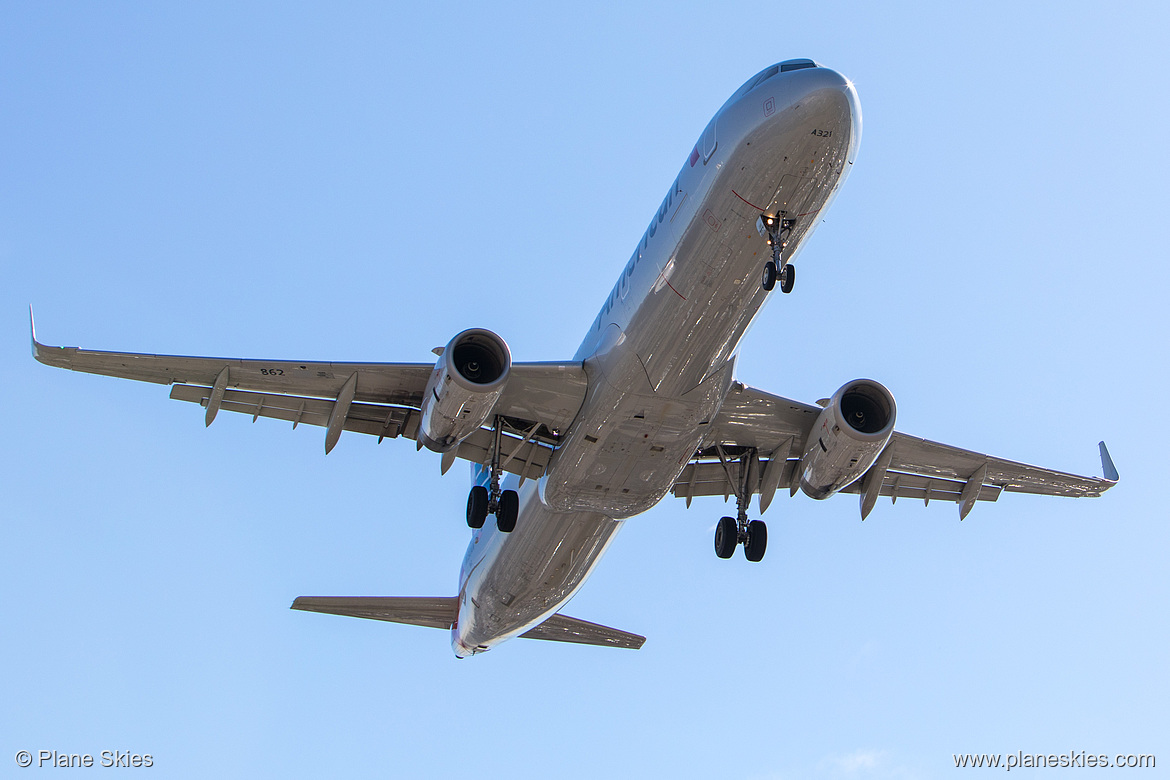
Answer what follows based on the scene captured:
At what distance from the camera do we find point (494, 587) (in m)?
21.8

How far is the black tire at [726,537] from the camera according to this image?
21.0 m

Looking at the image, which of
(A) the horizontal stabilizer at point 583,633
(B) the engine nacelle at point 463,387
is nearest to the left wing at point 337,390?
(B) the engine nacelle at point 463,387

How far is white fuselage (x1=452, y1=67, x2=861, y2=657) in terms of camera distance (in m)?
15.1

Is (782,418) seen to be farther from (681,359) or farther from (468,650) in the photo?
(468,650)

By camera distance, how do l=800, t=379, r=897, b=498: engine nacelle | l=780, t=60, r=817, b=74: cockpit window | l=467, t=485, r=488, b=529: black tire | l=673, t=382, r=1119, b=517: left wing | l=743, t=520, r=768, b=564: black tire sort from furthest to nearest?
l=743, t=520, r=768, b=564: black tire < l=673, t=382, r=1119, b=517: left wing < l=467, t=485, r=488, b=529: black tire < l=800, t=379, r=897, b=498: engine nacelle < l=780, t=60, r=817, b=74: cockpit window

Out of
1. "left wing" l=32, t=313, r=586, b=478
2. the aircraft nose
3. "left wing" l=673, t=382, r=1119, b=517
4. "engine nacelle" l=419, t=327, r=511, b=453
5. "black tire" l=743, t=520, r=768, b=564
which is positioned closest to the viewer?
the aircraft nose

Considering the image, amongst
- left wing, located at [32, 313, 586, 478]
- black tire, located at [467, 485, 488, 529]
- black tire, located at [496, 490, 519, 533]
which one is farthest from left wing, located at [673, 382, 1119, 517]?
black tire, located at [467, 485, 488, 529]

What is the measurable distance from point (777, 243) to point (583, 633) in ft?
Answer: 47.1

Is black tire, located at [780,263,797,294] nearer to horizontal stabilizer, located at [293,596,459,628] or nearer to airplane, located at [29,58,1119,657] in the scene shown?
airplane, located at [29,58,1119,657]

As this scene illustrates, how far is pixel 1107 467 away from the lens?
21.9 meters

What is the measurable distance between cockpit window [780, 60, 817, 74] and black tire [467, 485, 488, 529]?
858 centimetres

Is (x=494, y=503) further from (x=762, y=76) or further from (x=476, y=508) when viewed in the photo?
(x=762, y=76)

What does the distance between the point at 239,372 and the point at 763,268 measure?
825 cm

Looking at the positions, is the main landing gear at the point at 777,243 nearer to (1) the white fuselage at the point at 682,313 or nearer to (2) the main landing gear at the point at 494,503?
(1) the white fuselage at the point at 682,313
